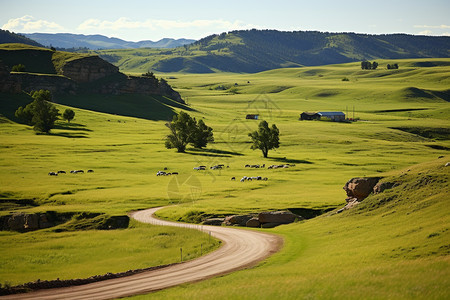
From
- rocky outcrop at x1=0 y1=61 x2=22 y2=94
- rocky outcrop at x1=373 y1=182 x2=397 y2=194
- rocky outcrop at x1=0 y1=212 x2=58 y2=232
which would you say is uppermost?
rocky outcrop at x1=0 y1=61 x2=22 y2=94

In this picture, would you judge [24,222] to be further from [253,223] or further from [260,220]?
[260,220]

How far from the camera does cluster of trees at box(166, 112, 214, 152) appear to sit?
460 ft

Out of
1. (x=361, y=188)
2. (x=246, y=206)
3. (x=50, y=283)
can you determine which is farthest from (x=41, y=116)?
(x=50, y=283)

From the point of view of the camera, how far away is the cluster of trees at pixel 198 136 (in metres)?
134

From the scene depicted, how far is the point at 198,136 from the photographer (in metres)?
145

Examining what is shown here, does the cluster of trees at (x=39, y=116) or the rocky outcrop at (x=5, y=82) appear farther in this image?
the rocky outcrop at (x=5, y=82)

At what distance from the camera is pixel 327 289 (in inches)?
1177

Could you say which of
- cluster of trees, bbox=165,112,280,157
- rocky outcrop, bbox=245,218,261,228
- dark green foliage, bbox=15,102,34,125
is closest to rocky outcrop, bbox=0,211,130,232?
rocky outcrop, bbox=245,218,261,228

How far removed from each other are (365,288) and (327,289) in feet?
7.33

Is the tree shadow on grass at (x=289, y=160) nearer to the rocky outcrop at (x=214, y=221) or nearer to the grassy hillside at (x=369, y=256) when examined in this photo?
the rocky outcrop at (x=214, y=221)

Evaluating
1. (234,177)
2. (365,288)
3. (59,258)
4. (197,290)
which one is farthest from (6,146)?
(365,288)

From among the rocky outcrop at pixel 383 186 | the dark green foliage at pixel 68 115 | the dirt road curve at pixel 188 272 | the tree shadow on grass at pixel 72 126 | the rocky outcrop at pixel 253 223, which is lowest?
the rocky outcrop at pixel 253 223

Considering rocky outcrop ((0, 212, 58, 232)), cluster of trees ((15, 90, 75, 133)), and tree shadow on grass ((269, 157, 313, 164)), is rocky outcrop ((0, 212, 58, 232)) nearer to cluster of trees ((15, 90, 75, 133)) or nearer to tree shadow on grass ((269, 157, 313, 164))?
tree shadow on grass ((269, 157, 313, 164))

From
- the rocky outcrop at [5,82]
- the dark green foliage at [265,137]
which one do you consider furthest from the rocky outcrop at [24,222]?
the rocky outcrop at [5,82]
